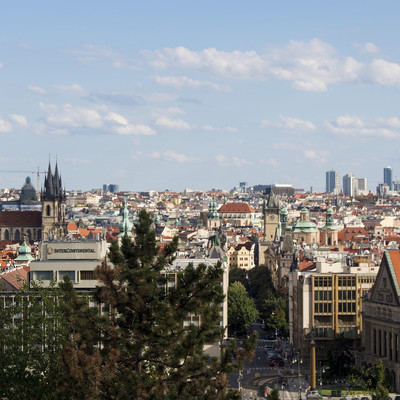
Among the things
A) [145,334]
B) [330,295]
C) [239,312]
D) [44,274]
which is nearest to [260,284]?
[239,312]

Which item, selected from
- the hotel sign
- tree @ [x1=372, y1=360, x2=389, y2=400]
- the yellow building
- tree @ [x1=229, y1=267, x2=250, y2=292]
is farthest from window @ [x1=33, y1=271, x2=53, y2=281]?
the yellow building

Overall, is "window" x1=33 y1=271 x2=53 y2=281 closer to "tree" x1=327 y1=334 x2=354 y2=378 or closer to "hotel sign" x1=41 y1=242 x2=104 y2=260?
"hotel sign" x1=41 y1=242 x2=104 y2=260

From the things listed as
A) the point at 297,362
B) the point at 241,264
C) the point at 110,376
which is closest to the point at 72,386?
the point at 110,376

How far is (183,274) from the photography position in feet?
120

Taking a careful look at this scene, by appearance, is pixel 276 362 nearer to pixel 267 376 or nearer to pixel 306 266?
pixel 267 376

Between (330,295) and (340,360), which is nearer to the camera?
(340,360)

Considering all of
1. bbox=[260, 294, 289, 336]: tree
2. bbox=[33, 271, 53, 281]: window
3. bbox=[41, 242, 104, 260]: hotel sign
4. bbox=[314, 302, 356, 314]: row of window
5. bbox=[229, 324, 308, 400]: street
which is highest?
bbox=[41, 242, 104, 260]: hotel sign

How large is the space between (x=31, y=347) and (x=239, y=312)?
200 feet

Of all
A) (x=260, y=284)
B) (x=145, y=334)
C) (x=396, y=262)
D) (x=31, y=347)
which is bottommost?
(x=260, y=284)

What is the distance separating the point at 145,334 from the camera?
117ft

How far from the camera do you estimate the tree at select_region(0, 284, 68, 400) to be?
46.4 meters

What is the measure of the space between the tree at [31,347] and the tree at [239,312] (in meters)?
56.5

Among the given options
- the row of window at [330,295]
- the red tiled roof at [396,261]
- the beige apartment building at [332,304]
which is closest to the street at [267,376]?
the beige apartment building at [332,304]

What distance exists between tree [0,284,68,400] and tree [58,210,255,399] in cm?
889
